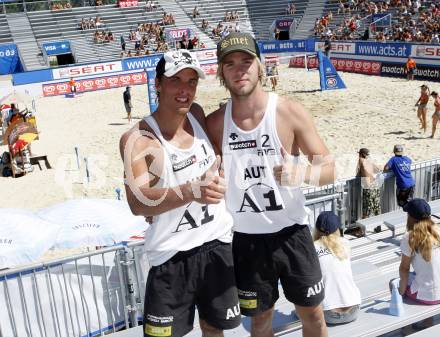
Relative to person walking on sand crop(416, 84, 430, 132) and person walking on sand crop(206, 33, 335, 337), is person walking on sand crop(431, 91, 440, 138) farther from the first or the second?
person walking on sand crop(206, 33, 335, 337)

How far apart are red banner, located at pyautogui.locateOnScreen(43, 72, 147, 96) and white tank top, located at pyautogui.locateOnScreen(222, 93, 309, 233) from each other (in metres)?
25.0

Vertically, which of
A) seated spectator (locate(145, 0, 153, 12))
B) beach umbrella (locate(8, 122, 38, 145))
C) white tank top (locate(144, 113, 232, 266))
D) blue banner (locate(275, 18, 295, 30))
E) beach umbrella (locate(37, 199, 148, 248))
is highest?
seated spectator (locate(145, 0, 153, 12))

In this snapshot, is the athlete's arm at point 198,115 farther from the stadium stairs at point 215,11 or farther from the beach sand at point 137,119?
the stadium stairs at point 215,11

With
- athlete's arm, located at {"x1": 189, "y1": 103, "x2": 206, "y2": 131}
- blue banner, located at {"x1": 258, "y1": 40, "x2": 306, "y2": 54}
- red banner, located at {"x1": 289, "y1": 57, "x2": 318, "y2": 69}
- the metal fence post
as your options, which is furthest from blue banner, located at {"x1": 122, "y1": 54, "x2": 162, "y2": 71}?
athlete's arm, located at {"x1": 189, "y1": 103, "x2": 206, "y2": 131}

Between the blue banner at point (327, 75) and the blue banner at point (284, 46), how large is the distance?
10811 millimetres

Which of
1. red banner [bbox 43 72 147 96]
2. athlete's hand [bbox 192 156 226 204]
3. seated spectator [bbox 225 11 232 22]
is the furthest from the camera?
seated spectator [bbox 225 11 232 22]

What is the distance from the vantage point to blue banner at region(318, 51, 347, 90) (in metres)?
20.1

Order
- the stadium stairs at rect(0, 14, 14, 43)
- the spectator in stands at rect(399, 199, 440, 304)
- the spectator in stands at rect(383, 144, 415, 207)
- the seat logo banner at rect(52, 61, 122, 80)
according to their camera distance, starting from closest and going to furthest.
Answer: the spectator in stands at rect(399, 199, 440, 304) < the spectator in stands at rect(383, 144, 415, 207) < the seat logo banner at rect(52, 61, 122, 80) < the stadium stairs at rect(0, 14, 14, 43)

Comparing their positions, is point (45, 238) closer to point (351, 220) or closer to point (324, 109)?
point (351, 220)

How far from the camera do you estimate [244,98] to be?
2.66 metres

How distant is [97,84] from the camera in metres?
26.7

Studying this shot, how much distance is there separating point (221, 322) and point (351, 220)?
210 inches

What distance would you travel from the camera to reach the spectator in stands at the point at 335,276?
3803 mm

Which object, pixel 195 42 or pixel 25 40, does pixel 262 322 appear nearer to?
pixel 195 42
